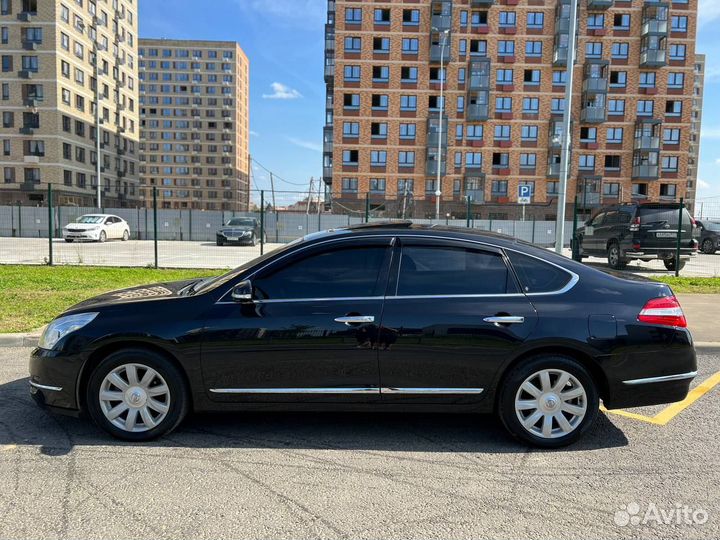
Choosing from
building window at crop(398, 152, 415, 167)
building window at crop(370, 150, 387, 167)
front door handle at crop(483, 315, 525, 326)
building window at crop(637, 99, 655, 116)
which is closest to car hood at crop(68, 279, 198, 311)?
front door handle at crop(483, 315, 525, 326)

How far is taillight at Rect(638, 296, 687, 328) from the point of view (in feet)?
12.1

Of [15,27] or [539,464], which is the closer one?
[539,464]

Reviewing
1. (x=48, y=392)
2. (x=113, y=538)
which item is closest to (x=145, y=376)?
(x=48, y=392)

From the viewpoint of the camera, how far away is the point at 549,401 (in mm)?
3666

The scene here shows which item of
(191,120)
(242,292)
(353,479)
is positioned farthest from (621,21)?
(191,120)

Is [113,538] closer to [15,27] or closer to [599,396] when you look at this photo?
[599,396]

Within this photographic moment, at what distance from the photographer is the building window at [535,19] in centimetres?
5331

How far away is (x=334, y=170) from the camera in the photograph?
54.9 metres

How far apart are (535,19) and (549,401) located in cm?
5907

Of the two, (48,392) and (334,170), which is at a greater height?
(334,170)

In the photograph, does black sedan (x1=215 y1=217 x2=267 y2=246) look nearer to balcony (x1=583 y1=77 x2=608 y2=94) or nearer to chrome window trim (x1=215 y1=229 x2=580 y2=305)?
chrome window trim (x1=215 y1=229 x2=580 y2=305)

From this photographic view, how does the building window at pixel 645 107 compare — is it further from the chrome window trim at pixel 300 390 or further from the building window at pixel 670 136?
the chrome window trim at pixel 300 390

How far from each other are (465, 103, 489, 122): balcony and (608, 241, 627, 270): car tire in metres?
40.8

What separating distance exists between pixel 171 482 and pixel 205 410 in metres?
0.65
